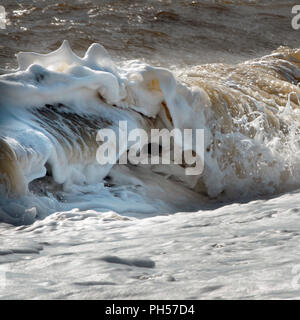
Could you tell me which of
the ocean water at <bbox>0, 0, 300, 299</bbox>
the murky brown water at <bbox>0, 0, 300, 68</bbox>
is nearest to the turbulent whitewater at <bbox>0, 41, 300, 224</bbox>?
the ocean water at <bbox>0, 0, 300, 299</bbox>

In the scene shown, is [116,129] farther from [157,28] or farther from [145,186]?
[157,28]

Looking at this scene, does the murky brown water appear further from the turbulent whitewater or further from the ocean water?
the turbulent whitewater

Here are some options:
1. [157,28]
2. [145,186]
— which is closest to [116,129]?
[145,186]

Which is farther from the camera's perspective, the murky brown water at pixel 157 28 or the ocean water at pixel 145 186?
the murky brown water at pixel 157 28

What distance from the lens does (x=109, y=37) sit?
757 centimetres

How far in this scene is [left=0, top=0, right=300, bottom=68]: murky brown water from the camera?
7.16 meters

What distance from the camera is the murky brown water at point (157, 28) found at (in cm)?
716

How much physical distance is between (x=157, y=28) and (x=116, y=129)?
4861 millimetres

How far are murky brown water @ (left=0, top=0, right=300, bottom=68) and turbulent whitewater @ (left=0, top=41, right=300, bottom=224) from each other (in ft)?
8.63

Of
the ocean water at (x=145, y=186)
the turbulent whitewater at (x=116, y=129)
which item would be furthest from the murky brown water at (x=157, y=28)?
the turbulent whitewater at (x=116, y=129)

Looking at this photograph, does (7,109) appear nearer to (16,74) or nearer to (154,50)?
(16,74)

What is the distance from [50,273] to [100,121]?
1.67m

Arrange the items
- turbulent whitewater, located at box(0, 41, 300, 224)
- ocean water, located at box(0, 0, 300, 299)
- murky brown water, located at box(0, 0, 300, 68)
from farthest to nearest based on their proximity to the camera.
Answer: murky brown water, located at box(0, 0, 300, 68) → turbulent whitewater, located at box(0, 41, 300, 224) → ocean water, located at box(0, 0, 300, 299)

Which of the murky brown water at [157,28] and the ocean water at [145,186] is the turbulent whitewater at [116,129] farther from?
the murky brown water at [157,28]
